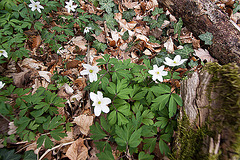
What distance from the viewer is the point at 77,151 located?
68.8 inches

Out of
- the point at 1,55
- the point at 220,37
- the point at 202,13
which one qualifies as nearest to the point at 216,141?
the point at 220,37

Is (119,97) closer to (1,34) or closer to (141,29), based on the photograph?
(141,29)

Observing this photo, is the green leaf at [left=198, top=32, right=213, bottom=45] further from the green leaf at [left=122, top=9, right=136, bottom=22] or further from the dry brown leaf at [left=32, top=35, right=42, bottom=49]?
the dry brown leaf at [left=32, top=35, right=42, bottom=49]

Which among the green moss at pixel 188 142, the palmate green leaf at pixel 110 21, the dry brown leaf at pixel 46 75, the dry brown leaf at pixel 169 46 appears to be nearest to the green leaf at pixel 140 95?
the green moss at pixel 188 142

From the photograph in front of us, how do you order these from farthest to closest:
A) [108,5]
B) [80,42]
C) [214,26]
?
[108,5] → [80,42] → [214,26]

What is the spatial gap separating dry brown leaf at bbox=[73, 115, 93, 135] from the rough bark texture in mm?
2768

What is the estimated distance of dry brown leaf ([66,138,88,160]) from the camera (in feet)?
5.60

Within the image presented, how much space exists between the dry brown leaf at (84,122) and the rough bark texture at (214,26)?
2.77 m

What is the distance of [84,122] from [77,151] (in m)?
0.39

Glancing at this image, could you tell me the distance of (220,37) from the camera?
2617 mm

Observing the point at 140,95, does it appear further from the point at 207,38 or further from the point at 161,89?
the point at 207,38

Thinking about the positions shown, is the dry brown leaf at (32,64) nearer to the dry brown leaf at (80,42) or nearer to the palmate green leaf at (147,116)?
the dry brown leaf at (80,42)

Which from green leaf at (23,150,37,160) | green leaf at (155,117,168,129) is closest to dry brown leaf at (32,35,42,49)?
green leaf at (23,150,37,160)

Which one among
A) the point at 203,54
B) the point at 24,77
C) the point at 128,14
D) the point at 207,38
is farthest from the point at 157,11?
the point at 24,77
